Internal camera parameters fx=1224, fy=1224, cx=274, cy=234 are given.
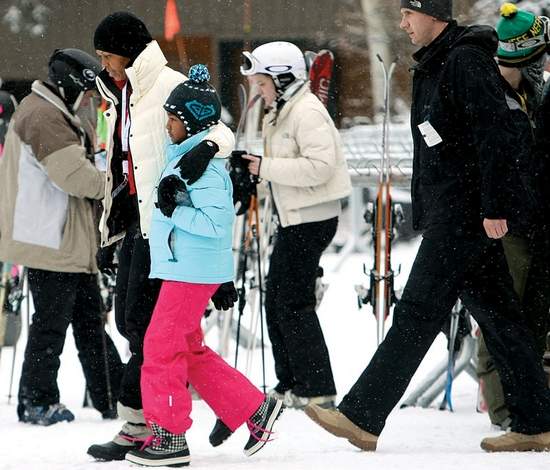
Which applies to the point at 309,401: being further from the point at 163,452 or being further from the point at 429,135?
the point at 429,135

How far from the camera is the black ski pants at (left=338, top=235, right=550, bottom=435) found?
448cm

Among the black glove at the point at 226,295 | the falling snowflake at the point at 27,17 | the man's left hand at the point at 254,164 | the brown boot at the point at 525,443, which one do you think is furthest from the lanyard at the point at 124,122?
the falling snowflake at the point at 27,17

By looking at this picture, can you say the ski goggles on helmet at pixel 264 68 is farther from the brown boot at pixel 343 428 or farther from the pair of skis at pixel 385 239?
the brown boot at pixel 343 428

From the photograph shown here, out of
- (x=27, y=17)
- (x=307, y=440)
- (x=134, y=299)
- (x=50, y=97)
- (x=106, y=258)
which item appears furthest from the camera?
(x=27, y=17)

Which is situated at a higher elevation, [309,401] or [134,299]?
[134,299]

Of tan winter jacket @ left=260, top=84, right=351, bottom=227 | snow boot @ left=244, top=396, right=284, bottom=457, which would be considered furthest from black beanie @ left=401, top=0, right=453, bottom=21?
snow boot @ left=244, top=396, right=284, bottom=457

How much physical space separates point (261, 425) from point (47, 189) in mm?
1980

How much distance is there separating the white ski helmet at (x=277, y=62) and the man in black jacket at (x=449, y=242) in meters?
1.51

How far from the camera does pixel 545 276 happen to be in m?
5.16

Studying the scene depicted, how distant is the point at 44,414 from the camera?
5852 millimetres

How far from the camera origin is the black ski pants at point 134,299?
455cm

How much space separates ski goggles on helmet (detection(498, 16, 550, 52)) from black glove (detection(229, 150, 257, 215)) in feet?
4.93

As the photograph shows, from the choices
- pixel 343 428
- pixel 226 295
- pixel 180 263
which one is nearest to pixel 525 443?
pixel 343 428

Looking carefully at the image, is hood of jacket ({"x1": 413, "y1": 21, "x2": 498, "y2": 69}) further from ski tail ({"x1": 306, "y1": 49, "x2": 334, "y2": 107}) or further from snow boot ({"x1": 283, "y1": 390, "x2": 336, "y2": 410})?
ski tail ({"x1": 306, "y1": 49, "x2": 334, "y2": 107})
